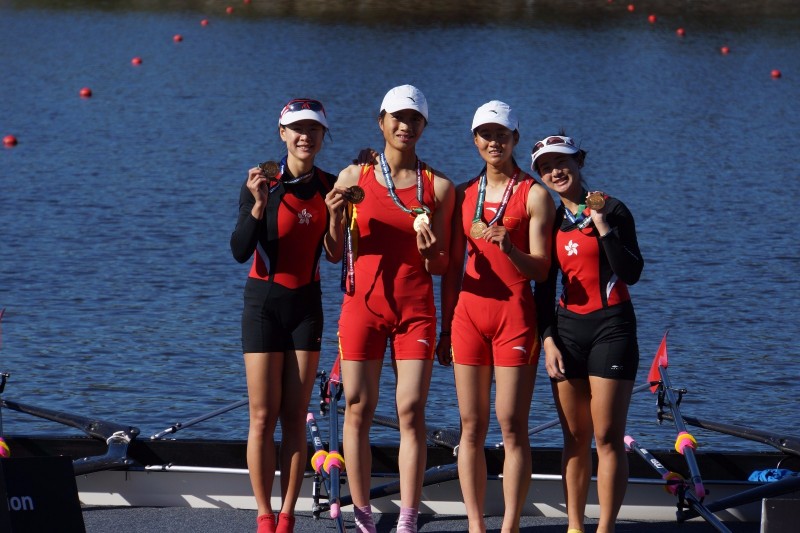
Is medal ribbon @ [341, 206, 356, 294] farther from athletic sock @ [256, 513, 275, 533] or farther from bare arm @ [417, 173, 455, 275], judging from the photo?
athletic sock @ [256, 513, 275, 533]

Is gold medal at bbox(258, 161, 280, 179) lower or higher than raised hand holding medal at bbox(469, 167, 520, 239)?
higher

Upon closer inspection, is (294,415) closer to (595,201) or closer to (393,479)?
(393,479)

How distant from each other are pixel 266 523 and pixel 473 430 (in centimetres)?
98

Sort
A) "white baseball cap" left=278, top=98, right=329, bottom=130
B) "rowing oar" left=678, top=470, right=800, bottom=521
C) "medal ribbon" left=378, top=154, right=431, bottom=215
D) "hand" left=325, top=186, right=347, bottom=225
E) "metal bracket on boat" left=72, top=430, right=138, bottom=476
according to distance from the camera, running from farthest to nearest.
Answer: "metal bracket on boat" left=72, top=430, right=138, bottom=476 < "rowing oar" left=678, top=470, right=800, bottom=521 < "white baseball cap" left=278, top=98, right=329, bottom=130 < "medal ribbon" left=378, top=154, right=431, bottom=215 < "hand" left=325, top=186, right=347, bottom=225

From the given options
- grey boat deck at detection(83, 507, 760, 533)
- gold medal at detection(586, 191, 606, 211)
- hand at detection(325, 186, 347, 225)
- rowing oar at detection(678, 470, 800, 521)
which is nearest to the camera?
gold medal at detection(586, 191, 606, 211)

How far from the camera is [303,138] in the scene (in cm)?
534

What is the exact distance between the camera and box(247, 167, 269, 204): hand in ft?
17.1

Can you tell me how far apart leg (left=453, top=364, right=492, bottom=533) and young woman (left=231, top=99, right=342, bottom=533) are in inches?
26.0

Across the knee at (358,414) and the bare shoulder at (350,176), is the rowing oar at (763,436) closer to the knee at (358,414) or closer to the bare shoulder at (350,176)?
the knee at (358,414)

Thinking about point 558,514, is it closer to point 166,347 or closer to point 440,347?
point 440,347

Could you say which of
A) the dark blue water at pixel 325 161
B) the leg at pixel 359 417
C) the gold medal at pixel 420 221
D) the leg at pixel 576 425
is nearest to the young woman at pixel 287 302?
the leg at pixel 359 417

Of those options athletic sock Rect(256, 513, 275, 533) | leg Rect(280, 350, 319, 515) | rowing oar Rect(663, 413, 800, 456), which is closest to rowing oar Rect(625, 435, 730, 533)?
rowing oar Rect(663, 413, 800, 456)

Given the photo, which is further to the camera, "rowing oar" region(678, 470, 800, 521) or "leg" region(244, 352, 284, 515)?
"rowing oar" region(678, 470, 800, 521)

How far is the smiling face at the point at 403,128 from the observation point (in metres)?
5.23
